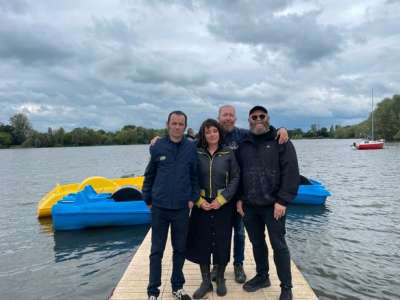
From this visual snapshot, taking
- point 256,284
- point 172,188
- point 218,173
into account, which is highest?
point 218,173

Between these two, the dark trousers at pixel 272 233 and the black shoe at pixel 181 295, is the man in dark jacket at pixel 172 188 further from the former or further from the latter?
the dark trousers at pixel 272 233

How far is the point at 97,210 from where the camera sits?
9.85m

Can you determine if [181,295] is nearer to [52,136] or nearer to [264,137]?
[264,137]

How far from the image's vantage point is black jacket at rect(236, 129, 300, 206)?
3867mm

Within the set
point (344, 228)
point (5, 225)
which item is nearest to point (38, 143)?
point (5, 225)

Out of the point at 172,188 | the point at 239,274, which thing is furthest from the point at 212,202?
the point at 239,274

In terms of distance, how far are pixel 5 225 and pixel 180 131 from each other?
435 inches

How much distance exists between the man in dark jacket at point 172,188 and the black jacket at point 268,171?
2.02 ft

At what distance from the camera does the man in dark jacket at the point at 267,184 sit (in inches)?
153

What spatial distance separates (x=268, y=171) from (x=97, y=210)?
7.10m

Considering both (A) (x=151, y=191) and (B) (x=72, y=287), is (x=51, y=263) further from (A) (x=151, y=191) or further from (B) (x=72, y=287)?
(A) (x=151, y=191)

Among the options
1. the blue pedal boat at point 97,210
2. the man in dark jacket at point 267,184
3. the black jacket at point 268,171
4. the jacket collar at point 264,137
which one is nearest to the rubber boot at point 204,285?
the man in dark jacket at point 267,184

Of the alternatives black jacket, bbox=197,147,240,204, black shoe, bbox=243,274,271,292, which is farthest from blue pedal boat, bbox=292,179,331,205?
black jacket, bbox=197,147,240,204

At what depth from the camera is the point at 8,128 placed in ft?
336
